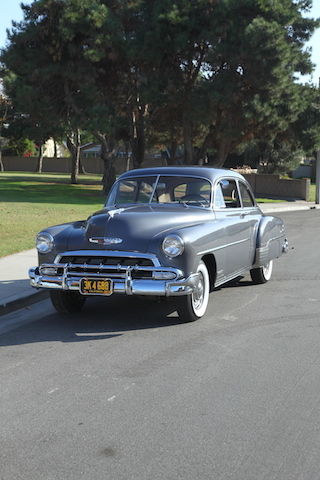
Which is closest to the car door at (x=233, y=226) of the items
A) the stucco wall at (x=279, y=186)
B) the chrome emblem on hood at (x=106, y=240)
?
the chrome emblem on hood at (x=106, y=240)

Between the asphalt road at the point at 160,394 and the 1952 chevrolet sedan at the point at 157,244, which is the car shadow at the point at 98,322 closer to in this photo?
the asphalt road at the point at 160,394

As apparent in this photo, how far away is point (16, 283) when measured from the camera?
30.3 feet

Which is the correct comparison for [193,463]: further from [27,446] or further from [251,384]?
[251,384]

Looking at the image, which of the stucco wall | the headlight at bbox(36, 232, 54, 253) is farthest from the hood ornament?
the stucco wall

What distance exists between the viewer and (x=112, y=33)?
2856 centimetres

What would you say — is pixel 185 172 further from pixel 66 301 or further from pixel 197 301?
pixel 66 301

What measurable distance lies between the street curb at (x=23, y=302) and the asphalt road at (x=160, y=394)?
0.15m

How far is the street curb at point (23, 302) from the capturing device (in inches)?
310

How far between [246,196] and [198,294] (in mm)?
2634

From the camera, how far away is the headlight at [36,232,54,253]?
7289 millimetres

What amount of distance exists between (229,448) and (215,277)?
3.84 meters

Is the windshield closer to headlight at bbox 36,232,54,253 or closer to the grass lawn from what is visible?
headlight at bbox 36,232,54,253

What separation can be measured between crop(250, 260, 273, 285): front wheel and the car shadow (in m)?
1.88

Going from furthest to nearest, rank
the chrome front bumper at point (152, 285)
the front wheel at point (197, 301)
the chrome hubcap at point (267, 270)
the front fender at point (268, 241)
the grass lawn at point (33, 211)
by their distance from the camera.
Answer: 1. the grass lawn at point (33, 211)
2. the chrome hubcap at point (267, 270)
3. the front fender at point (268, 241)
4. the front wheel at point (197, 301)
5. the chrome front bumper at point (152, 285)
